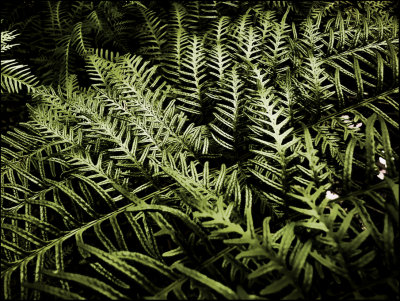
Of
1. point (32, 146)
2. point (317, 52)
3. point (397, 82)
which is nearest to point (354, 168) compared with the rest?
point (397, 82)

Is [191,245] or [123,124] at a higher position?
[123,124]

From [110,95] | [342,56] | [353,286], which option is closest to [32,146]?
[110,95]

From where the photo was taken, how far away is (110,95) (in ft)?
3.53

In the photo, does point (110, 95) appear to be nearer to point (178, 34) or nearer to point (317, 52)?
point (178, 34)

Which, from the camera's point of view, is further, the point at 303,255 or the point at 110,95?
the point at 110,95

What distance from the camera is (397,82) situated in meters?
0.89

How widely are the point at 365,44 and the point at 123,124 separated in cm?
100

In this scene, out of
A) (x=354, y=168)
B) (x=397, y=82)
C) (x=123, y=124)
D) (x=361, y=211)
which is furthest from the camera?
(x=354, y=168)

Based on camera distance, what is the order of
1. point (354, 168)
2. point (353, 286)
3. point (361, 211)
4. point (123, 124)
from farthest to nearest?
point (354, 168) → point (123, 124) → point (361, 211) → point (353, 286)

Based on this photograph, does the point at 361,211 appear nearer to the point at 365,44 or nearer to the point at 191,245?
the point at 191,245

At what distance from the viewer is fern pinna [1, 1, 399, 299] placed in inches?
24.5

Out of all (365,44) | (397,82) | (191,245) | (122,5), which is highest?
(122,5)

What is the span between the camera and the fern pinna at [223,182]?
0.62 metres

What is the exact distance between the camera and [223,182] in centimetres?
83
